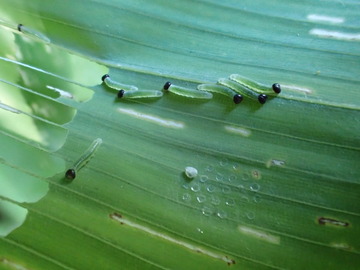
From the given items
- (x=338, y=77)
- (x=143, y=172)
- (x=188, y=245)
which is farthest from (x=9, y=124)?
(x=338, y=77)

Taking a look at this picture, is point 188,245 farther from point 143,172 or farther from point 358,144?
A: point 358,144

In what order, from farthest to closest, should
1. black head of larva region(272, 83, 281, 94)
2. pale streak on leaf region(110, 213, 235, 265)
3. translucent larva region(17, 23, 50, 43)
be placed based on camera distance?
translucent larva region(17, 23, 50, 43), black head of larva region(272, 83, 281, 94), pale streak on leaf region(110, 213, 235, 265)

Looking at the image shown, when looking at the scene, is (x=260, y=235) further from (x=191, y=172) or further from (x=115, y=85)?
(x=115, y=85)

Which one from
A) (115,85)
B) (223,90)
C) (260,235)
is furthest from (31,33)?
(260,235)

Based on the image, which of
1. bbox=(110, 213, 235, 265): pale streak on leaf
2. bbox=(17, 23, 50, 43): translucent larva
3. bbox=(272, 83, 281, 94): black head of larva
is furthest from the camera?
bbox=(17, 23, 50, 43): translucent larva

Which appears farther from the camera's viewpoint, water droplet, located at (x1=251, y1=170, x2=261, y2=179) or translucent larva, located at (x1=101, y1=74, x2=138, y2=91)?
translucent larva, located at (x1=101, y1=74, x2=138, y2=91)

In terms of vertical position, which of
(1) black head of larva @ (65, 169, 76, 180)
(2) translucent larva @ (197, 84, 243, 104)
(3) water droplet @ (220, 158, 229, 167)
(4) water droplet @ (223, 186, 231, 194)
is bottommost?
(1) black head of larva @ (65, 169, 76, 180)

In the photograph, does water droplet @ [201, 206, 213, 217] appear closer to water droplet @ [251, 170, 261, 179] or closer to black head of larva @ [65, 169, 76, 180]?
water droplet @ [251, 170, 261, 179]

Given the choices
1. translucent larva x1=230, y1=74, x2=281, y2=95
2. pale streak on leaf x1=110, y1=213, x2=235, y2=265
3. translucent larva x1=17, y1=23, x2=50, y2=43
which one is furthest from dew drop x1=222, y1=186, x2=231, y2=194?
translucent larva x1=17, y1=23, x2=50, y2=43

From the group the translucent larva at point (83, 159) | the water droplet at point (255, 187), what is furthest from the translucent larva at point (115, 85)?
the water droplet at point (255, 187)
